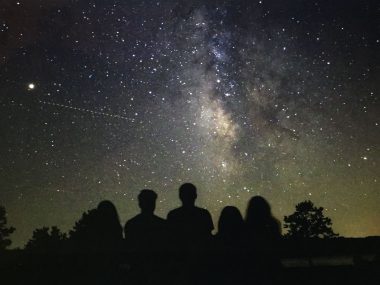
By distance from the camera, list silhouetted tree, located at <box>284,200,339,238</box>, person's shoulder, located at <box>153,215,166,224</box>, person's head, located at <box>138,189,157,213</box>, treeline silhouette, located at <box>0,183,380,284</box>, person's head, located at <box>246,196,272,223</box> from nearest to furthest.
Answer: treeline silhouette, located at <box>0,183,380,284</box> < person's head, located at <box>246,196,272,223</box> < person's shoulder, located at <box>153,215,166,224</box> < person's head, located at <box>138,189,157,213</box> < silhouetted tree, located at <box>284,200,339,238</box>

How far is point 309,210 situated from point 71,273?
38439 millimetres

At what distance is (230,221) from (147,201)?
1251 millimetres

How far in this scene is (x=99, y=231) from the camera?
16.1 feet

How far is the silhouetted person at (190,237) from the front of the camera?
3.34 metres

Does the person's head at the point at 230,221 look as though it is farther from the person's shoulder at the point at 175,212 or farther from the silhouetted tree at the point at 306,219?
the silhouetted tree at the point at 306,219

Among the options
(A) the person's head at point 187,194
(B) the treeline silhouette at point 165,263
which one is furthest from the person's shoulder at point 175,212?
(B) the treeline silhouette at point 165,263

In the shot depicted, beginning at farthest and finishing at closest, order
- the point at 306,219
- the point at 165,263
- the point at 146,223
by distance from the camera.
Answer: the point at 306,219 < the point at 146,223 < the point at 165,263

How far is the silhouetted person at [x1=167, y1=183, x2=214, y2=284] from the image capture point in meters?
3.34

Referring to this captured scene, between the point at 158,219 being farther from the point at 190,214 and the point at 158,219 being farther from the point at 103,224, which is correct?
the point at 103,224

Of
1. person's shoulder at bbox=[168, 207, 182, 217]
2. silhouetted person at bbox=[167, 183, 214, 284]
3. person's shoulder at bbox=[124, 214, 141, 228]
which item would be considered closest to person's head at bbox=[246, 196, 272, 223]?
silhouetted person at bbox=[167, 183, 214, 284]

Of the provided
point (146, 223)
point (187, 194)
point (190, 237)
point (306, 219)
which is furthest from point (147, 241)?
point (306, 219)

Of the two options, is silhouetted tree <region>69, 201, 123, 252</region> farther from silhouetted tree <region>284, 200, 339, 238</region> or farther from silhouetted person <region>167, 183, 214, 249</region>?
silhouetted tree <region>284, 200, 339, 238</region>

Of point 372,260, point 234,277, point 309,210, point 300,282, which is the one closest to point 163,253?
point 234,277

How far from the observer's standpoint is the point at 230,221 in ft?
15.7
